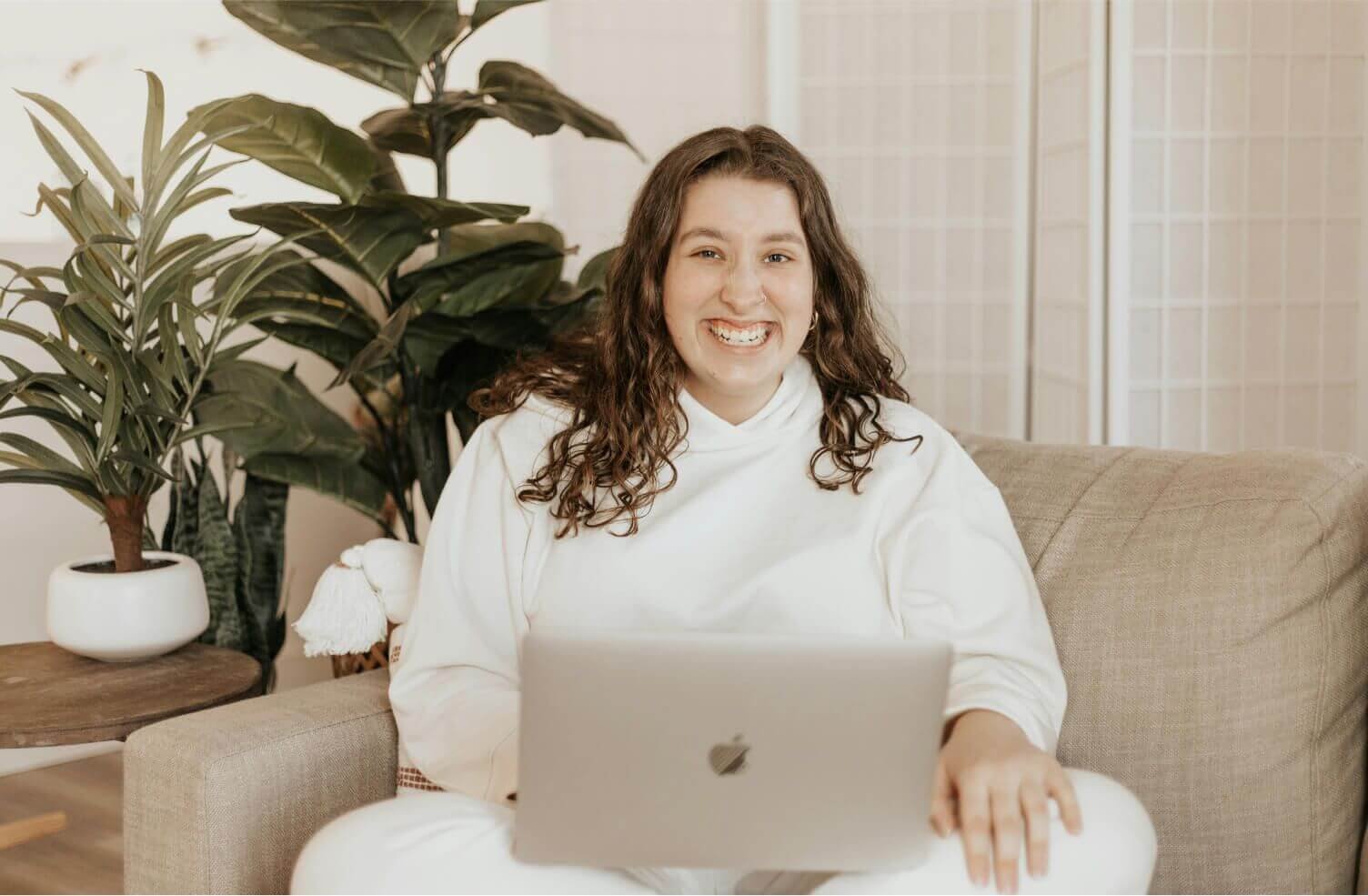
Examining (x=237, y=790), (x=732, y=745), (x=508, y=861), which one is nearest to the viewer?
(x=732, y=745)

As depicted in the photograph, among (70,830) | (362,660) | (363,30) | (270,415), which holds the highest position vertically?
(363,30)

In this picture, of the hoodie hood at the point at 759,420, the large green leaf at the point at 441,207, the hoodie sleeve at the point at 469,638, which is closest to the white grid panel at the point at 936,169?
the large green leaf at the point at 441,207

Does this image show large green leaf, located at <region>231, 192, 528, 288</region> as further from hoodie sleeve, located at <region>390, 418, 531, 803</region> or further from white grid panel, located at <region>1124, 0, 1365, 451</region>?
white grid panel, located at <region>1124, 0, 1365, 451</region>

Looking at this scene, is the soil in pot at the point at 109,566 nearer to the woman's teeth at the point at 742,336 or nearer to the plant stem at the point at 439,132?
the plant stem at the point at 439,132

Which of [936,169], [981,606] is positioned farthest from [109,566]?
[936,169]

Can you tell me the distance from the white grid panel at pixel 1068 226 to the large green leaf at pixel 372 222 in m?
1.26

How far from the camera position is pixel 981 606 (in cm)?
172

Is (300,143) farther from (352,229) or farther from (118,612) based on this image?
(118,612)

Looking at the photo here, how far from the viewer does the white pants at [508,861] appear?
134 centimetres

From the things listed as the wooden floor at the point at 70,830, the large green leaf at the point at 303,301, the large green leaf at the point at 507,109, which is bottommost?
the wooden floor at the point at 70,830

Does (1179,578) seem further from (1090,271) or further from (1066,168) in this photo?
(1066,168)

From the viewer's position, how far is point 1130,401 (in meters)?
2.98

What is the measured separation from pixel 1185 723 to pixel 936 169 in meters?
1.83

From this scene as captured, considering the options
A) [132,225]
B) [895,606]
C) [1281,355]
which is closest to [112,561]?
[132,225]
